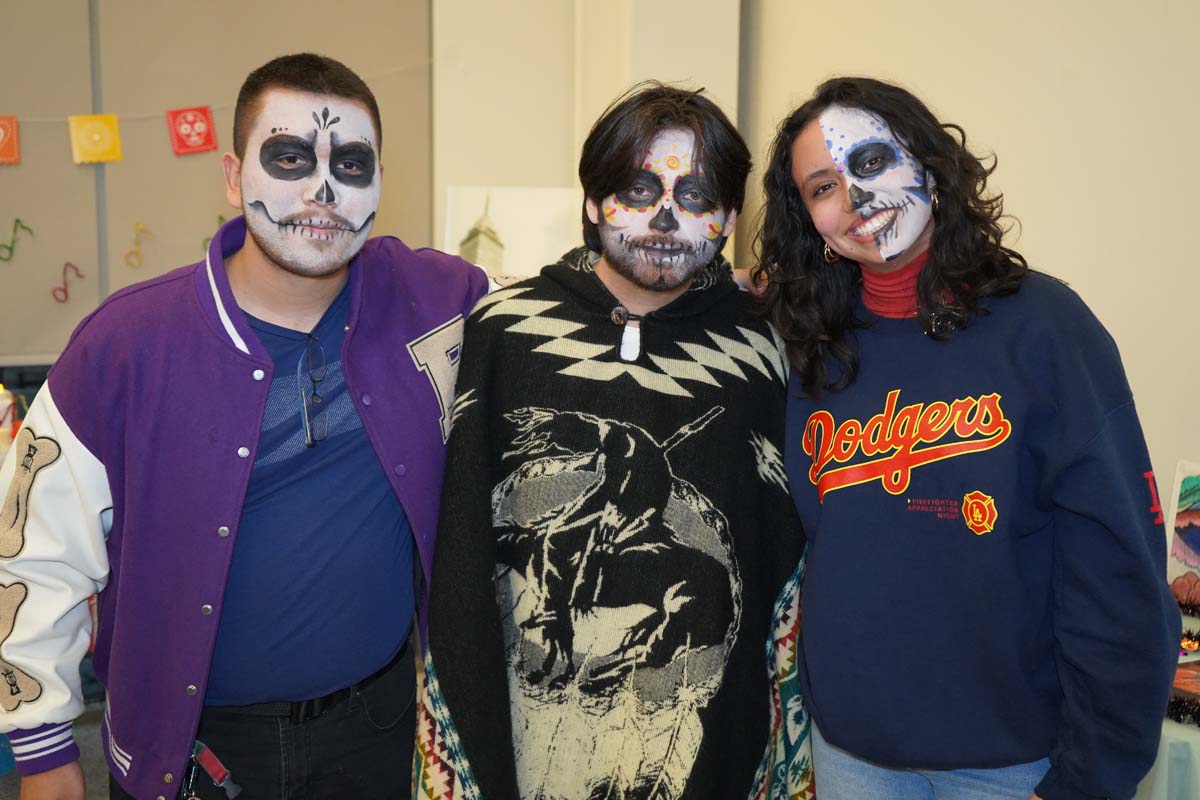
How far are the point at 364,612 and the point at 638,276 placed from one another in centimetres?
73

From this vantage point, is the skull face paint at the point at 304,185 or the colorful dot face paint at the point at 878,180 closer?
the colorful dot face paint at the point at 878,180

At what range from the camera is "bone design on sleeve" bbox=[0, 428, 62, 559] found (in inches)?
60.9

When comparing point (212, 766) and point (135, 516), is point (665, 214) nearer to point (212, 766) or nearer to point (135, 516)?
point (135, 516)

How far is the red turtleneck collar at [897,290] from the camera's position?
158cm

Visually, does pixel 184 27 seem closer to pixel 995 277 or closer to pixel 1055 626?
pixel 995 277

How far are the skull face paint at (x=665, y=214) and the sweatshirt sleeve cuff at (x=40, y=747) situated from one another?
1.17m

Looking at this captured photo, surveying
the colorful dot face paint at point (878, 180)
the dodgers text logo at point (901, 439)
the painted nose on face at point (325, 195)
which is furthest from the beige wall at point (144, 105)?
the dodgers text logo at point (901, 439)

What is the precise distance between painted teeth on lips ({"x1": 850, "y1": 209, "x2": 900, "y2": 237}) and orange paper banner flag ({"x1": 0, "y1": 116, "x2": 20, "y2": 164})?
3.70 m

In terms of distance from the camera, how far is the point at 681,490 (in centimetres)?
165

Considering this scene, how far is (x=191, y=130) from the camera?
4203 mm

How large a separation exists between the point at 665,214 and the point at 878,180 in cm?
35

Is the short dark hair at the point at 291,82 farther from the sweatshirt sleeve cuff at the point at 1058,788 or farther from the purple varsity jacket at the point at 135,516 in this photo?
A: the sweatshirt sleeve cuff at the point at 1058,788

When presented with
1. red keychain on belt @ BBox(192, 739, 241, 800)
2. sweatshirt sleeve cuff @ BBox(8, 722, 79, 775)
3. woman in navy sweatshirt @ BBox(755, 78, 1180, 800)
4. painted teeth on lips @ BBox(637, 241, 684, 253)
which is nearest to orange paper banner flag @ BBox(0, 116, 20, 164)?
sweatshirt sleeve cuff @ BBox(8, 722, 79, 775)

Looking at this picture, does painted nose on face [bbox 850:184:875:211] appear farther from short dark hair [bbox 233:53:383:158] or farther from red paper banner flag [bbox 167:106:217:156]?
red paper banner flag [bbox 167:106:217:156]
